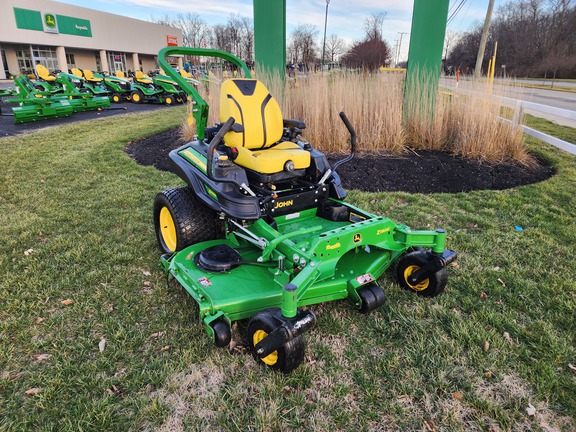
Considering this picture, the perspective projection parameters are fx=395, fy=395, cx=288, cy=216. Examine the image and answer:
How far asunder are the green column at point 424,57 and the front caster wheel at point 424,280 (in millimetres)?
4127

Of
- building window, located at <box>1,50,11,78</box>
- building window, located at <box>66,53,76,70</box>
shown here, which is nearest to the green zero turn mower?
building window, located at <box>1,50,11,78</box>

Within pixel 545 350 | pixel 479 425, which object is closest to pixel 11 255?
pixel 479 425

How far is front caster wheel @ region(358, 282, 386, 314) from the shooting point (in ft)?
8.16

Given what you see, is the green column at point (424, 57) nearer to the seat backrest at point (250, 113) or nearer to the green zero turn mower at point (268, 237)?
the green zero turn mower at point (268, 237)

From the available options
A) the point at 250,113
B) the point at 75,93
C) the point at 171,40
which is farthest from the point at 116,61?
the point at 250,113

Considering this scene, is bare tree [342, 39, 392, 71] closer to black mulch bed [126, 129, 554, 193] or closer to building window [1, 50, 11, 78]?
black mulch bed [126, 129, 554, 193]

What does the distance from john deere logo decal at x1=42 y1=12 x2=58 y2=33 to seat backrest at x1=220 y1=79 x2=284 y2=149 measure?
4084 centimetres

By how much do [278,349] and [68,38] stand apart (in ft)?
145

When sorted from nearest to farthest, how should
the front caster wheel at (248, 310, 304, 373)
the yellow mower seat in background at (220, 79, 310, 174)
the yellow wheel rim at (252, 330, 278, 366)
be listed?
the front caster wheel at (248, 310, 304, 373) < the yellow wheel rim at (252, 330, 278, 366) < the yellow mower seat in background at (220, 79, 310, 174)

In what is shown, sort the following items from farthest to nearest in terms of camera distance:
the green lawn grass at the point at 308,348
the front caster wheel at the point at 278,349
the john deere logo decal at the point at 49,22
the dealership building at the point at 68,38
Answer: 1. the john deere logo decal at the point at 49,22
2. the dealership building at the point at 68,38
3. the front caster wheel at the point at 278,349
4. the green lawn grass at the point at 308,348

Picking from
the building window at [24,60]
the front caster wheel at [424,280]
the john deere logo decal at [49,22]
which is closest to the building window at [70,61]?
the john deere logo decal at [49,22]

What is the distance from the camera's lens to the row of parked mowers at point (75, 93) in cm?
1087

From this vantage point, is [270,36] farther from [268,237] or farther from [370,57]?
Answer: [268,237]

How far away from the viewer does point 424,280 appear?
285 cm
